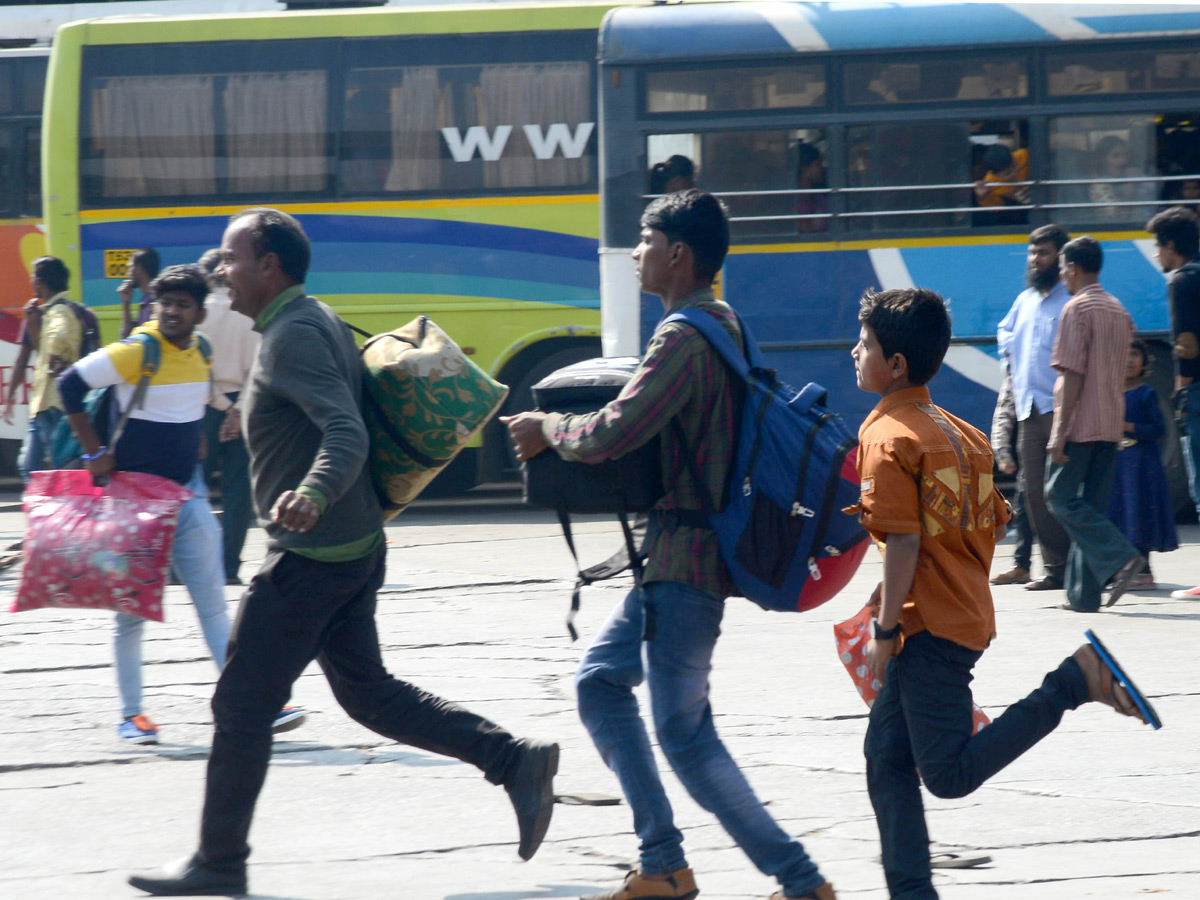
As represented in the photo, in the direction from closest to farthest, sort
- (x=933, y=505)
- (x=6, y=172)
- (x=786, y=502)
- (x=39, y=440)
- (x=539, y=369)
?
(x=933, y=505)
(x=786, y=502)
(x=39, y=440)
(x=539, y=369)
(x=6, y=172)

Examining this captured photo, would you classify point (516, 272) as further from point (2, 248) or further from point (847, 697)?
point (847, 697)

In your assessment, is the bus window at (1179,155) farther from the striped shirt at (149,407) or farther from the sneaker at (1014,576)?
the striped shirt at (149,407)

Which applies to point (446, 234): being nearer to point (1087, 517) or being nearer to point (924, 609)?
point (1087, 517)

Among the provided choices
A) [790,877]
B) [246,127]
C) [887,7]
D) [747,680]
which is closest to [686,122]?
[887,7]

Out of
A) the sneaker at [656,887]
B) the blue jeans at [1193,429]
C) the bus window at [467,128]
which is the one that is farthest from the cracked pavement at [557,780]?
the bus window at [467,128]

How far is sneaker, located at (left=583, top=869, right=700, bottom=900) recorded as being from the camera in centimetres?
358

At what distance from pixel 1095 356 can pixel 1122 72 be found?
12.7 feet

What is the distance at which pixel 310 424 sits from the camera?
12.6 feet

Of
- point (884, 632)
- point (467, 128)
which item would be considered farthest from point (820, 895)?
point (467, 128)

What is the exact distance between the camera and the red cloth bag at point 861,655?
347cm

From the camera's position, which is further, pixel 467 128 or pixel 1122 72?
pixel 467 128

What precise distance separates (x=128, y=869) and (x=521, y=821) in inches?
40.7

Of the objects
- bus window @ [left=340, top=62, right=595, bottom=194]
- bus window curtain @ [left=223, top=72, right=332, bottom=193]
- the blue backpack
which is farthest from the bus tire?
the blue backpack

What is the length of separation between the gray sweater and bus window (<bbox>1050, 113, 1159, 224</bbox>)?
310 inches
